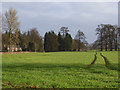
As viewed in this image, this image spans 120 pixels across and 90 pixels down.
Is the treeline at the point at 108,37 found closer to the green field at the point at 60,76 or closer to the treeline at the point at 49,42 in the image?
the treeline at the point at 49,42

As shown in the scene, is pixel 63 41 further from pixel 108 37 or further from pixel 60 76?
pixel 60 76

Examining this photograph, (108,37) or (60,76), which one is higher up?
(108,37)

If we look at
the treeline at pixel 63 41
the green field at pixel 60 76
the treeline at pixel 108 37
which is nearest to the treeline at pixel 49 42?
the treeline at pixel 63 41

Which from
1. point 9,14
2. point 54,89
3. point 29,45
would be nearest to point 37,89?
point 54,89

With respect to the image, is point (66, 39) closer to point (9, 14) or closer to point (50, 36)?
point (50, 36)

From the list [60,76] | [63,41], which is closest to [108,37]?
[63,41]

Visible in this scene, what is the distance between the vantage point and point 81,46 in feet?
296

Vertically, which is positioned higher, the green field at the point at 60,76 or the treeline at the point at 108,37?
the treeline at the point at 108,37

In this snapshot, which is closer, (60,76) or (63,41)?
(60,76)

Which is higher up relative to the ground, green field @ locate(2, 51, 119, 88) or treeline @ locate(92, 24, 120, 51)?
treeline @ locate(92, 24, 120, 51)

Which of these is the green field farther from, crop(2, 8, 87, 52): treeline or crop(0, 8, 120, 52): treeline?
crop(2, 8, 87, 52): treeline

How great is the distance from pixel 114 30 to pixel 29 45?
44903 millimetres

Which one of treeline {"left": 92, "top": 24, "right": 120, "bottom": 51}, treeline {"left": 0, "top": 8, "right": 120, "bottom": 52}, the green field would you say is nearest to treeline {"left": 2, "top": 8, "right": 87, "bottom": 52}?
treeline {"left": 0, "top": 8, "right": 120, "bottom": 52}

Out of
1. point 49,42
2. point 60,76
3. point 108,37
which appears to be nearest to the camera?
point 60,76
